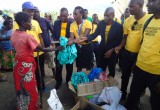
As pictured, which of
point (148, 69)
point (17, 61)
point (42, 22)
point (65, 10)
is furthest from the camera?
point (42, 22)

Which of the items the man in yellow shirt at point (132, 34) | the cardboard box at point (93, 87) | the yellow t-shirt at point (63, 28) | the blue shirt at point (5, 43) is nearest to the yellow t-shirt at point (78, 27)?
the yellow t-shirt at point (63, 28)

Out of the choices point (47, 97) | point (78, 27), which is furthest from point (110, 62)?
point (47, 97)

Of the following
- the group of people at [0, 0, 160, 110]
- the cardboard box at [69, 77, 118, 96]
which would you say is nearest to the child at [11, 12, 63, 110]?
the group of people at [0, 0, 160, 110]

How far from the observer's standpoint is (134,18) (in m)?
3.54

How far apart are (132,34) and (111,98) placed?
3.90 feet

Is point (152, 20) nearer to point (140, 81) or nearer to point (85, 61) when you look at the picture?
point (140, 81)

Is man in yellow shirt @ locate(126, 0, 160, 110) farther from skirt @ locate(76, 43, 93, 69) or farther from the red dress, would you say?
skirt @ locate(76, 43, 93, 69)

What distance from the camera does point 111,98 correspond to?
3426 millimetres

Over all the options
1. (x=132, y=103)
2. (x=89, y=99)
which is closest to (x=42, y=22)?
(x=89, y=99)

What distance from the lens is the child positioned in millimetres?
2998

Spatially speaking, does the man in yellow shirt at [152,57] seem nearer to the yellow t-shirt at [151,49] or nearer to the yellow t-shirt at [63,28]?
the yellow t-shirt at [151,49]

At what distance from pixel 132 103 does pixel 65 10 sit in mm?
2419

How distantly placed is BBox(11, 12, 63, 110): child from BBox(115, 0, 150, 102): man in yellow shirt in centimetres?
147

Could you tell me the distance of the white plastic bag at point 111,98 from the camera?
11.0 ft
